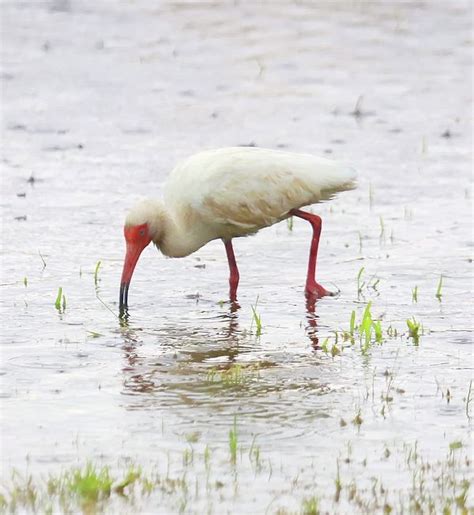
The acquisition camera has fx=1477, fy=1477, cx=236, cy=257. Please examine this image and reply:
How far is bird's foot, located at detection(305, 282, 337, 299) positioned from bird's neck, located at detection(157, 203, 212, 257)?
0.79 metres

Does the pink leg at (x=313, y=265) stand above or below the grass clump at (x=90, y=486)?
above

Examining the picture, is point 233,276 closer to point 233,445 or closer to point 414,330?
point 414,330

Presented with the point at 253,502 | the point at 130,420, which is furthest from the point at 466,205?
the point at 253,502

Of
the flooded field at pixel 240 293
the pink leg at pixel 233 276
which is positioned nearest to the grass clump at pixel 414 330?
the flooded field at pixel 240 293

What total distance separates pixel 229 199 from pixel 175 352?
5.74ft

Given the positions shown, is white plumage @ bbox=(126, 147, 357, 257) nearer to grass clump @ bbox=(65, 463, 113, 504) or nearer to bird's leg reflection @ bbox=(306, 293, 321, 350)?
bird's leg reflection @ bbox=(306, 293, 321, 350)

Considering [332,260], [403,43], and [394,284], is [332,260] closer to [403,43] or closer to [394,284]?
[394,284]

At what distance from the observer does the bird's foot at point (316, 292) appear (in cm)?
→ 938

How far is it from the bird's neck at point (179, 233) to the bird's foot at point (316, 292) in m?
0.79

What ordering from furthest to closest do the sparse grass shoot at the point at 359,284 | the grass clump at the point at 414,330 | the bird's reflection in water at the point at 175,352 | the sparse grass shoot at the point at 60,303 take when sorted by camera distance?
the sparse grass shoot at the point at 359,284, the sparse grass shoot at the point at 60,303, the grass clump at the point at 414,330, the bird's reflection in water at the point at 175,352

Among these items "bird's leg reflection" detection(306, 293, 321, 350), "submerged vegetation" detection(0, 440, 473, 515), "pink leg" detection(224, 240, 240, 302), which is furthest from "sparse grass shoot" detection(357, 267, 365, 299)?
"submerged vegetation" detection(0, 440, 473, 515)

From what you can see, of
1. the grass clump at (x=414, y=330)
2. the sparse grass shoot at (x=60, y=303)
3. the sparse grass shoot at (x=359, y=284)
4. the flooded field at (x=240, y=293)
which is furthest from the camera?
the sparse grass shoot at (x=359, y=284)

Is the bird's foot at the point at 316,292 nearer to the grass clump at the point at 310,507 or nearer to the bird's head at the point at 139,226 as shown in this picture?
the bird's head at the point at 139,226

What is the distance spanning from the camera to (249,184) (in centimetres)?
961
